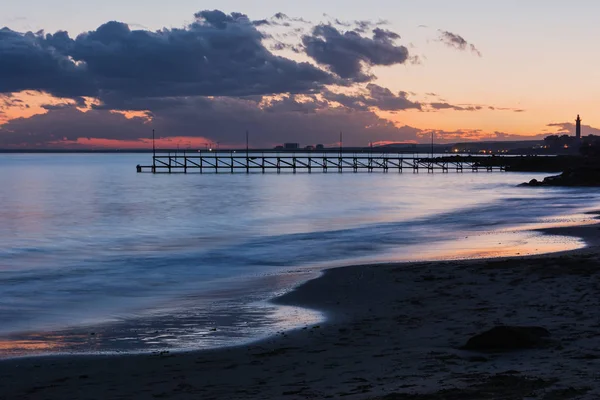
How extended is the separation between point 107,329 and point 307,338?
365 cm

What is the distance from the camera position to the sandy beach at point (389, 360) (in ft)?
21.9

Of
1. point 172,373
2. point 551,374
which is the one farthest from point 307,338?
point 551,374

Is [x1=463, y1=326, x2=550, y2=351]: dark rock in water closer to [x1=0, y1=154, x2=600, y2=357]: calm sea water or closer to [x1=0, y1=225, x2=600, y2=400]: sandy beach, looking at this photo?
[x1=0, y1=225, x2=600, y2=400]: sandy beach

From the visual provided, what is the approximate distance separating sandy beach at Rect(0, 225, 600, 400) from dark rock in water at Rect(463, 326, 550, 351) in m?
0.17

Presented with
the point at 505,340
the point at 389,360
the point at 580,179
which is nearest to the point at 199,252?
the point at 389,360

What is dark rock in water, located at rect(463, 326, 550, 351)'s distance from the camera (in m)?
8.08

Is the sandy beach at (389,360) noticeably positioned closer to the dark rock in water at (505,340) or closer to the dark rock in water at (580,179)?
the dark rock in water at (505,340)

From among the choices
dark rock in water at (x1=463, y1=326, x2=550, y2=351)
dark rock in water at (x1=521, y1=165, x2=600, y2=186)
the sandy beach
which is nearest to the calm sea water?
the sandy beach

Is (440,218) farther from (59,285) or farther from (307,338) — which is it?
(307,338)

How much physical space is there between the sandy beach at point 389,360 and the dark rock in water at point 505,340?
0.56 ft

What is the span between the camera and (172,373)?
802cm

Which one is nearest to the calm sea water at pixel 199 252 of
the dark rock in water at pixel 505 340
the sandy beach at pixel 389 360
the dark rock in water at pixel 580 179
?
the sandy beach at pixel 389 360

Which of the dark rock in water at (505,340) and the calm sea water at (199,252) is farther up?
the dark rock in water at (505,340)

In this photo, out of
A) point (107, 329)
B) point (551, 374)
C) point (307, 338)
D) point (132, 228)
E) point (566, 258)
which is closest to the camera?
point (551, 374)
